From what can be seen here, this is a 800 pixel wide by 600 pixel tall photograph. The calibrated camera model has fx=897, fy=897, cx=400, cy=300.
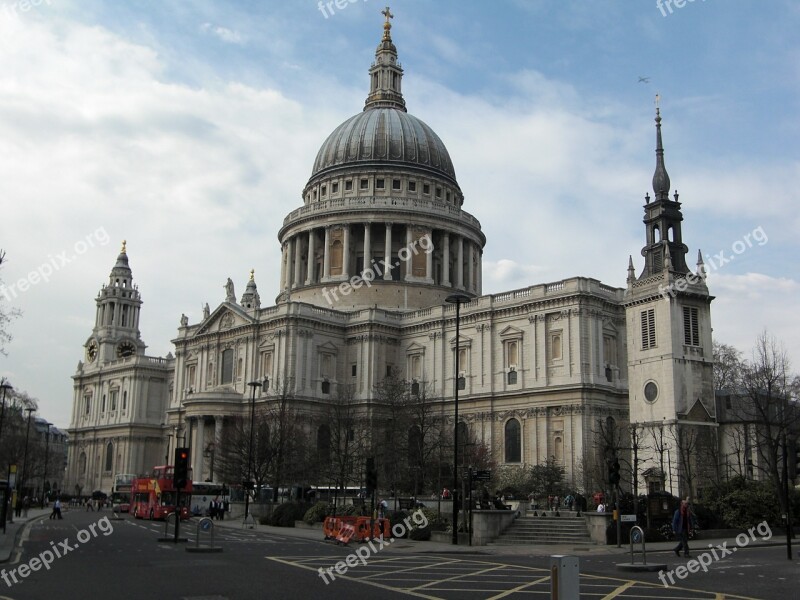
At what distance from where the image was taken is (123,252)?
13312cm

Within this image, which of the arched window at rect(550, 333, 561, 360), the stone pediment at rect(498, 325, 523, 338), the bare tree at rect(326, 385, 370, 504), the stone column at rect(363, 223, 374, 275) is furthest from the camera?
the stone column at rect(363, 223, 374, 275)

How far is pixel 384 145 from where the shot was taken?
338ft

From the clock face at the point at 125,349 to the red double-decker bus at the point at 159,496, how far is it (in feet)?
212

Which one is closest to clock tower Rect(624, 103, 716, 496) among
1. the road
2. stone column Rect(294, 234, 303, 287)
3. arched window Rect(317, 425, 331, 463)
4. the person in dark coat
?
arched window Rect(317, 425, 331, 463)

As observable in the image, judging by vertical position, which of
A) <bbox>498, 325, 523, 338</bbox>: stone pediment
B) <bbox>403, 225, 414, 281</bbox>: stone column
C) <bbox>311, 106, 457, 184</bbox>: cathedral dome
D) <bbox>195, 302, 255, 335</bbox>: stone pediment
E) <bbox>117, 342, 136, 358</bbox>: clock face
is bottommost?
<bbox>498, 325, 523, 338</bbox>: stone pediment

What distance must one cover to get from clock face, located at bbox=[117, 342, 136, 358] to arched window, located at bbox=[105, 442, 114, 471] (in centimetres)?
1413

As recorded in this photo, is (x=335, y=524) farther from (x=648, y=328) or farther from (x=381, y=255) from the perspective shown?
(x=381, y=255)

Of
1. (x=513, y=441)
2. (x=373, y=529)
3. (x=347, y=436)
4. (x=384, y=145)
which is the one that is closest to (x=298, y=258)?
(x=384, y=145)

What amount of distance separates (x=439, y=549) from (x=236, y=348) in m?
57.4

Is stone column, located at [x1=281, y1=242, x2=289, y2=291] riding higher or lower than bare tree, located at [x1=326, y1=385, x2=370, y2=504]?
higher

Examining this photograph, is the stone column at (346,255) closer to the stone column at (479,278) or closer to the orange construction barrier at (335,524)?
the stone column at (479,278)

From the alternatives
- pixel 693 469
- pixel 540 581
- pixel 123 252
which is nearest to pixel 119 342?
pixel 123 252

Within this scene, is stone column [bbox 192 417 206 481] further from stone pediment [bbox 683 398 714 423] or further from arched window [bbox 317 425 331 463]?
stone pediment [bbox 683 398 714 423]

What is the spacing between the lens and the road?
19.6 meters
